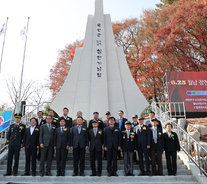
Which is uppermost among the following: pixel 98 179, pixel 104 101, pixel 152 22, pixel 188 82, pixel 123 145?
pixel 152 22

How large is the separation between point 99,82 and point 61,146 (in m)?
4.91

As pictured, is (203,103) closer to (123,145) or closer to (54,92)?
(123,145)

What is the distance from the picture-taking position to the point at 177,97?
40.0ft

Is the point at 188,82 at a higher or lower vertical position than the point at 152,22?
lower

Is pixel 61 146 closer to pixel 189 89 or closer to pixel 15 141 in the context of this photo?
pixel 15 141

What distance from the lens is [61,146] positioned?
4910 millimetres

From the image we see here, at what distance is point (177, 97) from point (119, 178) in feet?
29.5

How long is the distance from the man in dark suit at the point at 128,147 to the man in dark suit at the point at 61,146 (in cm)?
144

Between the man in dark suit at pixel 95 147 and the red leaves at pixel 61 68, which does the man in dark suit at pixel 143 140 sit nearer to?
the man in dark suit at pixel 95 147

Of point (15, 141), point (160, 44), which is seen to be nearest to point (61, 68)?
point (160, 44)

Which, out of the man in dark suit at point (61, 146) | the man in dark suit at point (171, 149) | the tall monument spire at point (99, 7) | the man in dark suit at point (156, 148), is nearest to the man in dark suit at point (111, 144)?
the man in dark suit at point (156, 148)

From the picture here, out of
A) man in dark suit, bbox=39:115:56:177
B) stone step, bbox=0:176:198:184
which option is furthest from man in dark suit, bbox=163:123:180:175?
Answer: man in dark suit, bbox=39:115:56:177

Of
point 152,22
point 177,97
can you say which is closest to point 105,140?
point 177,97

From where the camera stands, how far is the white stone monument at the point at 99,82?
30.1 ft
